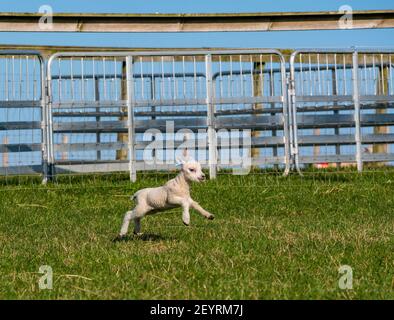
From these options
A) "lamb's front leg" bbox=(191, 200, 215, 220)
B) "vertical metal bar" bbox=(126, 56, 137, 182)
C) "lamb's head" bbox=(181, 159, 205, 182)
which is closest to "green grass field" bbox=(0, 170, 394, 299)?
"lamb's front leg" bbox=(191, 200, 215, 220)

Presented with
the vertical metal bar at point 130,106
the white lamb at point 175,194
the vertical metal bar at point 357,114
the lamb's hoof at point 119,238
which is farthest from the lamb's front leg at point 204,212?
the vertical metal bar at point 357,114

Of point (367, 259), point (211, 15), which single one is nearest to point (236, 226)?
point (367, 259)

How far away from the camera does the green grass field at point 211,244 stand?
6.17 metres

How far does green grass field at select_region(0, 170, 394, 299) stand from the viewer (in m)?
6.17

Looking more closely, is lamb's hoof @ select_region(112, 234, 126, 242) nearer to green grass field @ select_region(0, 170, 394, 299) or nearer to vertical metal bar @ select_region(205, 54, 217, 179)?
green grass field @ select_region(0, 170, 394, 299)

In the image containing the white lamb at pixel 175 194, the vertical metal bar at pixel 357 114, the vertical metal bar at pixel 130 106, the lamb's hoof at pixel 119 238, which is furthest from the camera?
the vertical metal bar at pixel 357 114

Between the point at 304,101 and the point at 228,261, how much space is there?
32.9 feet

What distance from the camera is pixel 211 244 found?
8.37 meters

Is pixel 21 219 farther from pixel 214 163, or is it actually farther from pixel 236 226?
pixel 214 163

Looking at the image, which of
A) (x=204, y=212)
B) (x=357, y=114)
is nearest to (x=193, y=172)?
(x=204, y=212)

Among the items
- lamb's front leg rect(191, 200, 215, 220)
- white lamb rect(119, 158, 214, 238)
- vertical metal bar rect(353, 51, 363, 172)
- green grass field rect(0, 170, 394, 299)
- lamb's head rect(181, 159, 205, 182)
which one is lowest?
green grass field rect(0, 170, 394, 299)

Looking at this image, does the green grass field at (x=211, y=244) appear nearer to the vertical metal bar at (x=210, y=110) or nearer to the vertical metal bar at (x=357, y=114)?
the vertical metal bar at (x=210, y=110)

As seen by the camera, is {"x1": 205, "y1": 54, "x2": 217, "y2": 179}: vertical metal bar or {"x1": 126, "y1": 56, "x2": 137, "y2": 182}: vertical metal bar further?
{"x1": 205, "y1": 54, "x2": 217, "y2": 179}: vertical metal bar

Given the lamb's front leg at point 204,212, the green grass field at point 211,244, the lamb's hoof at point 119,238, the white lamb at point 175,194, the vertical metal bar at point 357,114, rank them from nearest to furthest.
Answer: the green grass field at point 211,244, the lamb's front leg at point 204,212, the white lamb at point 175,194, the lamb's hoof at point 119,238, the vertical metal bar at point 357,114
